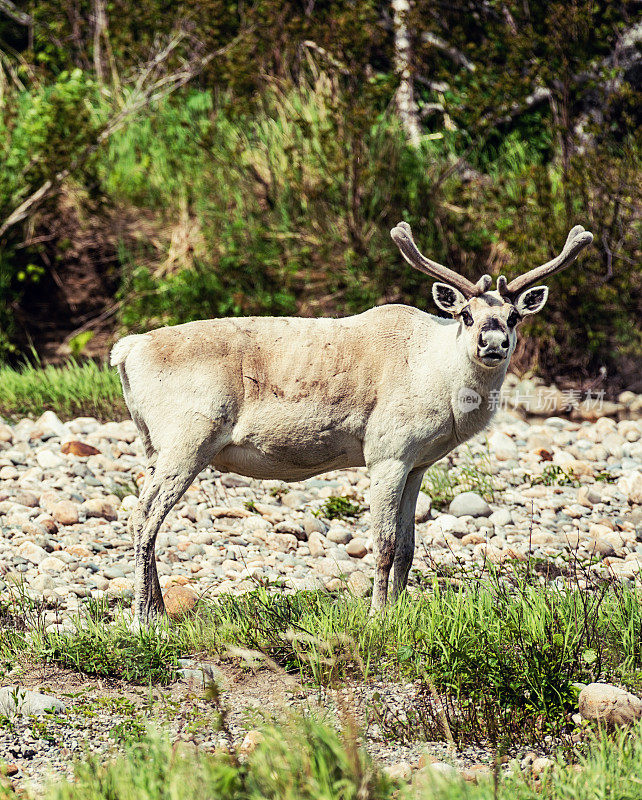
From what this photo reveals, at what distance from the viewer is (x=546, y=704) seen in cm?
413

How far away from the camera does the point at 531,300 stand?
5215 mm

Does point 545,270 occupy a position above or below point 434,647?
above

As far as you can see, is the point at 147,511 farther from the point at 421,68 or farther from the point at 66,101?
the point at 421,68

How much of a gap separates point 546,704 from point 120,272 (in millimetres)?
9599

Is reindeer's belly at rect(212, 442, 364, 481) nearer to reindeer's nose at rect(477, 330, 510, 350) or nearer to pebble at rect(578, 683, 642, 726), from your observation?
reindeer's nose at rect(477, 330, 510, 350)

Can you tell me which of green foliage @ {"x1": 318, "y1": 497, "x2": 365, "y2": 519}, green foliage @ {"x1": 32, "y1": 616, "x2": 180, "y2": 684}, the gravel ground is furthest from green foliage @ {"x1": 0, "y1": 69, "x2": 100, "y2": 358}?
green foliage @ {"x1": 32, "y1": 616, "x2": 180, "y2": 684}

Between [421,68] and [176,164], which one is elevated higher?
[421,68]

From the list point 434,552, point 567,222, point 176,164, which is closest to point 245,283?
point 176,164

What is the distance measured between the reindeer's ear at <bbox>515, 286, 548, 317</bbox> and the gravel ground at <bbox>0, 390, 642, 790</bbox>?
5.06 ft

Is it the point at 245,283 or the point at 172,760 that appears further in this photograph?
the point at 245,283

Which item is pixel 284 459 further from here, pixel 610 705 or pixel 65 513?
pixel 65 513

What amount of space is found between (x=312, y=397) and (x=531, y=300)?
1344mm

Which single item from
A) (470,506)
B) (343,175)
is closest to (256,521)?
(470,506)

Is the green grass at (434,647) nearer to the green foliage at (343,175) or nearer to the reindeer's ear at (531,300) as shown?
the reindeer's ear at (531,300)
